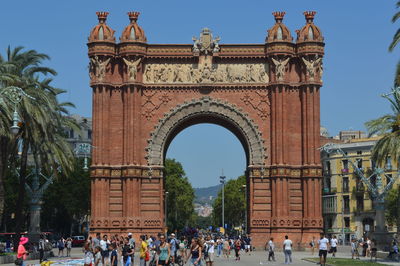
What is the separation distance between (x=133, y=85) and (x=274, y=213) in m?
13.6

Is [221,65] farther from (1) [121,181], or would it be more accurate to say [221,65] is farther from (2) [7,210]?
(2) [7,210]

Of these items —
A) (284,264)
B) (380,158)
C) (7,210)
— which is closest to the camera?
(284,264)

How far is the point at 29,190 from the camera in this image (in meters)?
52.6

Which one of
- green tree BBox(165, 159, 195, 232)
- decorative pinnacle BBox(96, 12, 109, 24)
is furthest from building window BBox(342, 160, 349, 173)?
decorative pinnacle BBox(96, 12, 109, 24)

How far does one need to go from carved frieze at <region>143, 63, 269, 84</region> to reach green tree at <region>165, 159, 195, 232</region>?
1926 inches

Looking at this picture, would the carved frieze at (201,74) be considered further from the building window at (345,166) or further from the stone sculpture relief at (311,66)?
the building window at (345,166)

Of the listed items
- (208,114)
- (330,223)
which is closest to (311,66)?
(208,114)

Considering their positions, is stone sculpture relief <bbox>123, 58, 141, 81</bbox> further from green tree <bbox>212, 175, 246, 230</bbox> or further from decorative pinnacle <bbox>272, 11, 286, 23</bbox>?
green tree <bbox>212, 175, 246, 230</bbox>

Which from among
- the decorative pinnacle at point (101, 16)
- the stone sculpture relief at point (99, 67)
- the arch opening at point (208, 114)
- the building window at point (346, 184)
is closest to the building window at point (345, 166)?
the building window at point (346, 184)

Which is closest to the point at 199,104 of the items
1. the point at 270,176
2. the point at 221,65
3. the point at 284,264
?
the point at 221,65

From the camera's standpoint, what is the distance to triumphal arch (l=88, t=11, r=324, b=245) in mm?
51969

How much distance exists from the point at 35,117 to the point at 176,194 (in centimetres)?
6753

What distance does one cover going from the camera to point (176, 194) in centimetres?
10625

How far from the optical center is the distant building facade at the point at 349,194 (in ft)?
282
